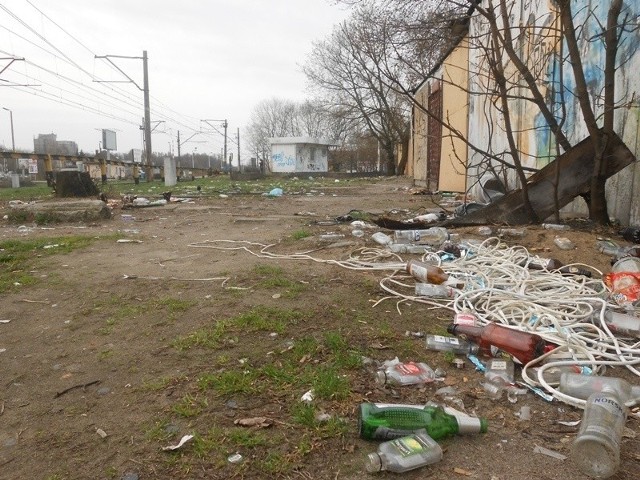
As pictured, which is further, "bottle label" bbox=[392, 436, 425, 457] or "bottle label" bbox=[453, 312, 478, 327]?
"bottle label" bbox=[453, 312, 478, 327]

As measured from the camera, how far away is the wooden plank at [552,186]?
441 cm

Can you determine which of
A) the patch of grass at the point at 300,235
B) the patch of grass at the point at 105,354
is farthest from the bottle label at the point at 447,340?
the patch of grass at the point at 300,235

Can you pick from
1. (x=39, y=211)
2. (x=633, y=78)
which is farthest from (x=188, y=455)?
(x=39, y=211)

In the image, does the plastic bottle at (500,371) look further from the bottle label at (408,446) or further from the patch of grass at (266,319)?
the patch of grass at (266,319)

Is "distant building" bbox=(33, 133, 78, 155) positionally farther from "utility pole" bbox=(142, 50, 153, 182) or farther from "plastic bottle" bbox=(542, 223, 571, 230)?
"plastic bottle" bbox=(542, 223, 571, 230)

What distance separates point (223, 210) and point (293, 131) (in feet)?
181

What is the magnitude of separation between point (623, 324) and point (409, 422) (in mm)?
1483

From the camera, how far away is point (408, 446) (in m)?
1.51

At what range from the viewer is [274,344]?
2.35 meters

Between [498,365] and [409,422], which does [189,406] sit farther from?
[498,365]

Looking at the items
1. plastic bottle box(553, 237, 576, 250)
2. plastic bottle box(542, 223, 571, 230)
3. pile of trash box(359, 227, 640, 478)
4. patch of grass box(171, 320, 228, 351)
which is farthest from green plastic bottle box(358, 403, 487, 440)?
plastic bottle box(542, 223, 571, 230)

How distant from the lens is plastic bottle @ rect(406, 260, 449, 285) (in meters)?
3.35

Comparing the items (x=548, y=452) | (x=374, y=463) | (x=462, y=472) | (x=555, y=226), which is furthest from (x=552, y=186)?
(x=374, y=463)

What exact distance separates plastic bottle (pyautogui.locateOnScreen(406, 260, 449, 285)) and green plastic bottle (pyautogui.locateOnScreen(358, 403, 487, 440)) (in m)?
1.74
